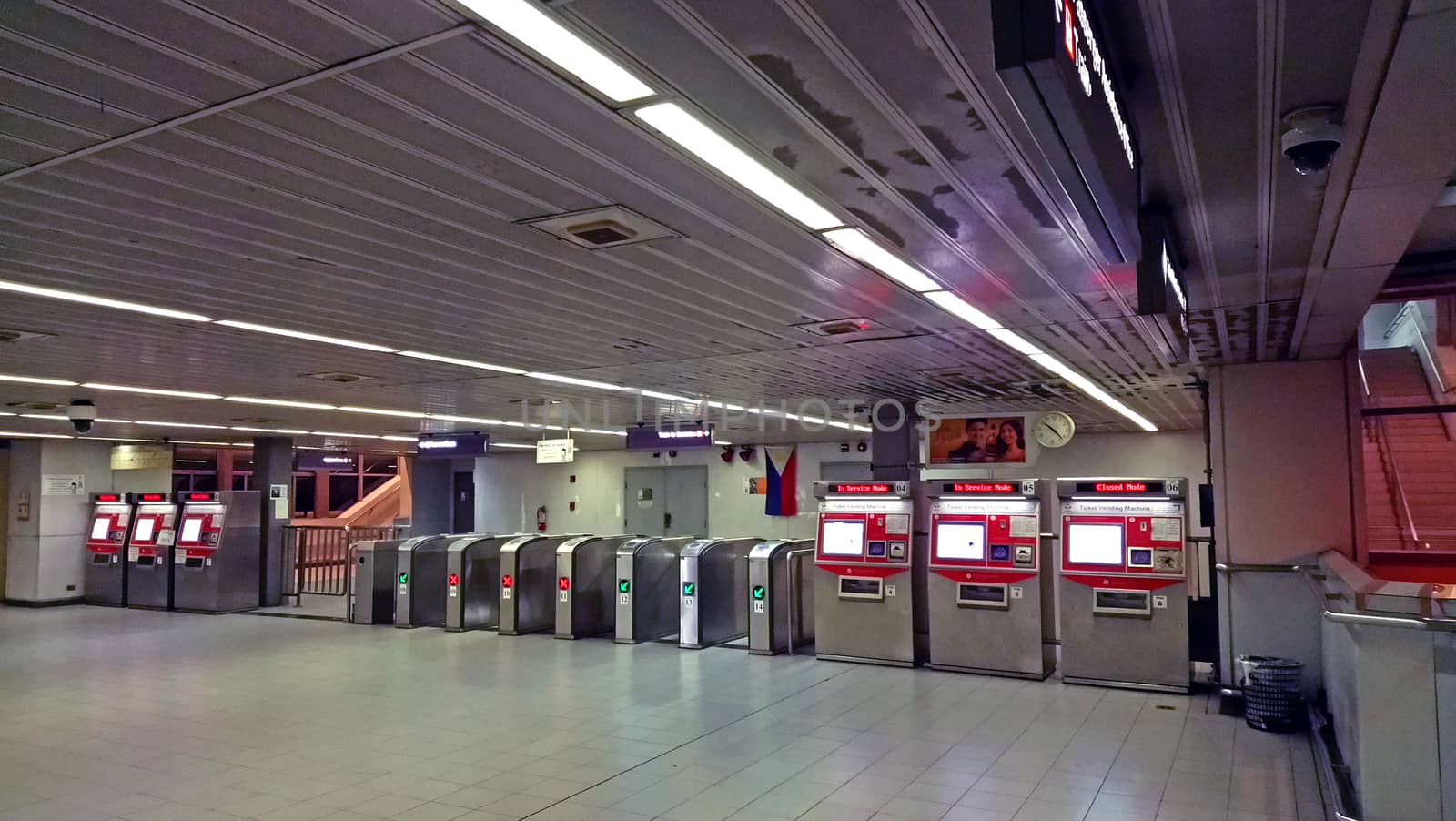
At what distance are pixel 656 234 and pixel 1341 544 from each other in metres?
6.22

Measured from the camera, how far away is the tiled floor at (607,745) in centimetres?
511

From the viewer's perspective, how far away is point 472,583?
1248cm

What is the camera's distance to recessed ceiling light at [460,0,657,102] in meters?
2.34

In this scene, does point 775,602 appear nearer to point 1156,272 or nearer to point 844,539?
point 844,539

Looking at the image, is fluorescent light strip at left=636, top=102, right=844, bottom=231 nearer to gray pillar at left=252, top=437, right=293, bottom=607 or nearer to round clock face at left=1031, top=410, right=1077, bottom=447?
round clock face at left=1031, top=410, right=1077, bottom=447

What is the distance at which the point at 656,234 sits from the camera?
4.41 meters

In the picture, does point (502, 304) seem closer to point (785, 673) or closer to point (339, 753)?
point (339, 753)

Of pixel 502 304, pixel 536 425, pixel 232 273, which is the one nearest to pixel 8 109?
pixel 232 273

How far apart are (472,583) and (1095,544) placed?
26.1 ft

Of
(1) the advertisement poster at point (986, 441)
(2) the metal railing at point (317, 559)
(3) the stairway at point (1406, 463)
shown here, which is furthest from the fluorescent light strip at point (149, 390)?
(3) the stairway at point (1406, 463)

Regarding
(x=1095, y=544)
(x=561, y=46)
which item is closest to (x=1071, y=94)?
(x=561, y=46)

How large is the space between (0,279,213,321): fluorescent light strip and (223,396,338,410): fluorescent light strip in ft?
15.8

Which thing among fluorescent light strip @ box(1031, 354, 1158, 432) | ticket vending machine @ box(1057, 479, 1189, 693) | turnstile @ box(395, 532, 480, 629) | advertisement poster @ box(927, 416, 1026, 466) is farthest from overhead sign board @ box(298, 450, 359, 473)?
ticket vending machine @ box(1057, 479, 1189, 693)

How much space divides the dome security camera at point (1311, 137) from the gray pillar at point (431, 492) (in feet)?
69.8
